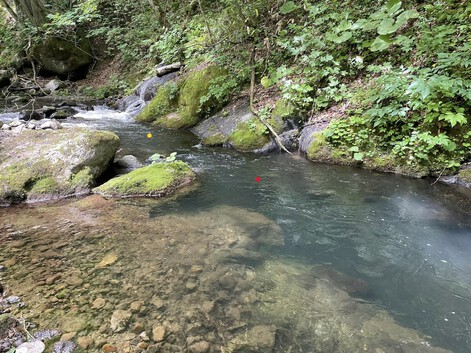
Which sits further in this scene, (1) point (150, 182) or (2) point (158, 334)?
(1) point (150, 182)

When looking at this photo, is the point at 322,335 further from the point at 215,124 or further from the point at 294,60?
the point at 294,60

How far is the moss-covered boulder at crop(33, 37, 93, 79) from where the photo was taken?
18.1 metres

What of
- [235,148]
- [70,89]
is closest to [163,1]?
[70,89]

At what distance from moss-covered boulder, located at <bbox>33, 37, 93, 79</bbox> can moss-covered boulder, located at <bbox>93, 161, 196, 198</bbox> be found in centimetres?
Result: 1577

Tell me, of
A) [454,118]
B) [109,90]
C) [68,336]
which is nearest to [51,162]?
[68,336]

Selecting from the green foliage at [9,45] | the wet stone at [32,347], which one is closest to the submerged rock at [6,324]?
the wet stone at [32,347]

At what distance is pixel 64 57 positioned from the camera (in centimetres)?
1852

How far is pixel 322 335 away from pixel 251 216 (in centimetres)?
230

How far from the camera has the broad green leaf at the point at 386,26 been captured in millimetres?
1481

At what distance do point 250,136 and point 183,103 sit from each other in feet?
12.5

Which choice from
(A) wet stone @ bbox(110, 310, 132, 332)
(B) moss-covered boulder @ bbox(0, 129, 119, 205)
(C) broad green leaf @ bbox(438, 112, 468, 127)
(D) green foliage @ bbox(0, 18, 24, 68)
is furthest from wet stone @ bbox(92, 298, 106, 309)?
(D) green foliage @ bbox(0, 18, 24, 68)

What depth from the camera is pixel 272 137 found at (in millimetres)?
8086

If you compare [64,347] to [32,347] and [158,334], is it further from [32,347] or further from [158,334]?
[158,334]

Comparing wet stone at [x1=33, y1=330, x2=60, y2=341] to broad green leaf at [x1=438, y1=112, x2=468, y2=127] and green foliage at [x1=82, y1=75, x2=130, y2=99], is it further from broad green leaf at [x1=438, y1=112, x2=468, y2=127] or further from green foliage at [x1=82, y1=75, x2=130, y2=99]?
green foliage at [x1=82, y1=75, x2=130, y2=99]
